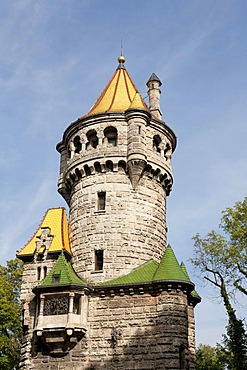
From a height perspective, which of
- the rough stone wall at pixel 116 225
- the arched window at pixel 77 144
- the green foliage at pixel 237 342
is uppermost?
the arched window at pixel 77 144

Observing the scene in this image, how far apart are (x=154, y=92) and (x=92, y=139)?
5.13m

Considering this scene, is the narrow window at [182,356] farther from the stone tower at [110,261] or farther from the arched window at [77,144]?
the arched window at [77,144]

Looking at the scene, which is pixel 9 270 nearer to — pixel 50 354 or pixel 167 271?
pixel 50 354

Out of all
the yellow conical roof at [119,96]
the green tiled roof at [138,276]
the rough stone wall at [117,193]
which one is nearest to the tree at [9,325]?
the rough stone wall at [117,193]

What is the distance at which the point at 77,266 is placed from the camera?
2034cm

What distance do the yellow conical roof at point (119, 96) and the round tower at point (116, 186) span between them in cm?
9

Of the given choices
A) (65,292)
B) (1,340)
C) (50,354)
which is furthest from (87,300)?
(1,340)

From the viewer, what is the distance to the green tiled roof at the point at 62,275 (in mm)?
18609

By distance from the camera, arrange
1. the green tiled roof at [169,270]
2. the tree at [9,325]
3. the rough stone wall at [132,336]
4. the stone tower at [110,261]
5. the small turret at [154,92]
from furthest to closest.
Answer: the tree at [9,325], the small turret at [154,92], the green tiled roof at [169,270], the stone tower at [110,261], the rough stone wall at [132,336]

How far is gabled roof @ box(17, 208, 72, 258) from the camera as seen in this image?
20.7 m

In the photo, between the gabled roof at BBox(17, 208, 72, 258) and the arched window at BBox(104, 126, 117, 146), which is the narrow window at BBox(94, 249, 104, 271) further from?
the arched window at BBox(104, 126, 117, 146)

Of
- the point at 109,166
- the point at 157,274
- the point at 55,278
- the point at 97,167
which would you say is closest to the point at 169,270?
the point at 157,274

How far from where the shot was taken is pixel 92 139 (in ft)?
74.9

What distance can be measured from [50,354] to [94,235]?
195 inches
